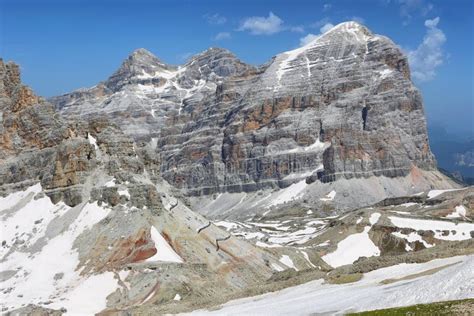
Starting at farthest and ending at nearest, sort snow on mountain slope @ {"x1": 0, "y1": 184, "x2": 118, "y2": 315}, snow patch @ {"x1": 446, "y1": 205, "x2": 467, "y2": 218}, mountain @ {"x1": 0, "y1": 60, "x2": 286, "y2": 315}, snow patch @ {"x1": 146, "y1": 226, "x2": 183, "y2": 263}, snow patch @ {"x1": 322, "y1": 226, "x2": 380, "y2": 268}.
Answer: snow patch @ {"x1": 446, "y1": 205, "x2": 467, "y2": 218} < snow patch @ {"x1": 322, "y1": 226, "x2": 380, "y2": 268} < snow patch @ {"x1": 146, "y1": 226, "x2": 183, "y2": 263} < mountain @ {"x1": 0, "y1": 60, "x2": 286, "y2": 315} < snow on mountain slope @ {"x1": 0, "y1": 184, "x2": 118, "y2": 315}

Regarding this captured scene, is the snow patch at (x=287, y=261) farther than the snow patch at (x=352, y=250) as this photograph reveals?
No

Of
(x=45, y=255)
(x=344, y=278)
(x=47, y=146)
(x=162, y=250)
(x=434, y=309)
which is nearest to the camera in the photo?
(x=434, y=309)

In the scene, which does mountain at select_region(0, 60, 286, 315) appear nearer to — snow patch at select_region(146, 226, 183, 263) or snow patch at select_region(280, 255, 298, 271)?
snow patch at select_region(146, 226, 183, 263)

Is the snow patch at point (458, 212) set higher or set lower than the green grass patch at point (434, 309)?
lower

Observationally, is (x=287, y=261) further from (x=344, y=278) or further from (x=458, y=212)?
(x=458, y=212)

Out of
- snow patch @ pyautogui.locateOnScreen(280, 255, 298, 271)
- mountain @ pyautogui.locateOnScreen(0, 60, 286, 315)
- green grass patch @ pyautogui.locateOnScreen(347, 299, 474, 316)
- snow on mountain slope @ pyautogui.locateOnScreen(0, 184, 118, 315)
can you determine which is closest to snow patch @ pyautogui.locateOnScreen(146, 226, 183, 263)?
mountain @ pyautogui.locateOnScreen(0, 60, 286, 315)

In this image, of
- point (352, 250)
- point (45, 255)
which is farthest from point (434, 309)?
point (352, 250)

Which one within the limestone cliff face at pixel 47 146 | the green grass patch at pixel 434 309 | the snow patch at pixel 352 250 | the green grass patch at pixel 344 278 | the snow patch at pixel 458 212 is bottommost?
the snow patch at pixel 352 250

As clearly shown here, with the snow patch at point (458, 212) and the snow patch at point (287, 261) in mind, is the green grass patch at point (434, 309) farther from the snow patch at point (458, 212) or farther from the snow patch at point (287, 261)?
the snow patch at point (458, 212)

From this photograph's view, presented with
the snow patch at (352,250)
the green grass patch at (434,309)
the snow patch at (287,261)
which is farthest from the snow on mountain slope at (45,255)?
the snow patch at (352,250)

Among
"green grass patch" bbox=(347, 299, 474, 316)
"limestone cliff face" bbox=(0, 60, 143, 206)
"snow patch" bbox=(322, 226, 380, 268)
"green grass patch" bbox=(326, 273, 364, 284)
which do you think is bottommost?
"snow patch" bbox=(322, 226, 380, 268)

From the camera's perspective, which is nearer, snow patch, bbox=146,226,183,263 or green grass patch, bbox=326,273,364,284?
green grass patch, bbox=326,273,364,284

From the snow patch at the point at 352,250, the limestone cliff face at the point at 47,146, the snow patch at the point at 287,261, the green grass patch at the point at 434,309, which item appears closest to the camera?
the green grass patch at the point at 434,309

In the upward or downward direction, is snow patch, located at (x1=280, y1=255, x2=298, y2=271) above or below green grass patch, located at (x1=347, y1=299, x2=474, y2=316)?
below
